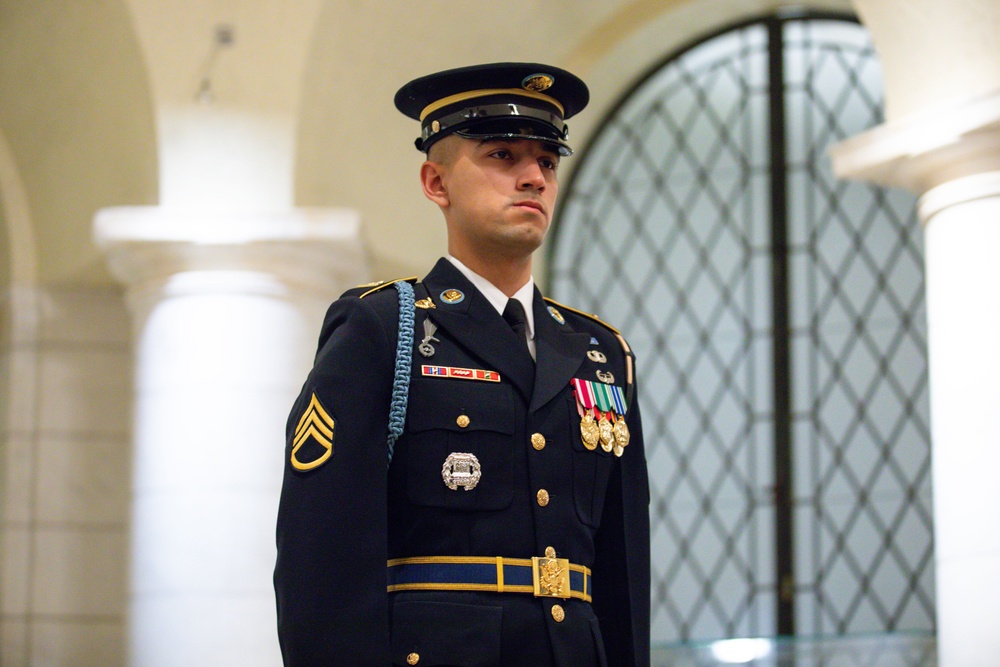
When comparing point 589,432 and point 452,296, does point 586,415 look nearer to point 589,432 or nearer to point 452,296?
point 589,432

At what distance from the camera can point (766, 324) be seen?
5.99 metres

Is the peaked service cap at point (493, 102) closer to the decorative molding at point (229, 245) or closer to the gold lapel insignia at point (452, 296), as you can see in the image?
the gold lapel insignia at point (452, 296)

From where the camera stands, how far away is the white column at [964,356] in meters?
3.80

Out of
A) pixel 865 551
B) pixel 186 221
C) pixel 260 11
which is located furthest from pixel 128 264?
pixel 865 551

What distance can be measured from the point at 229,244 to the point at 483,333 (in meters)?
2.42

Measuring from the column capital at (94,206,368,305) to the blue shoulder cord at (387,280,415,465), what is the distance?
2329mm

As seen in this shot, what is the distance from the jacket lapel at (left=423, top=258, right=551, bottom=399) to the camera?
2.31 m

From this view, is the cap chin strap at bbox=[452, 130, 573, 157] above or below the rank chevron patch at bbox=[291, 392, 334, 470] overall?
above

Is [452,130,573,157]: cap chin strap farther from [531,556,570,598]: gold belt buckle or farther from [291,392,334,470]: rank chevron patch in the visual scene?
[531,556,570,598]: gold belt buckle

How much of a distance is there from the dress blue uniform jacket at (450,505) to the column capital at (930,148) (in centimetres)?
194

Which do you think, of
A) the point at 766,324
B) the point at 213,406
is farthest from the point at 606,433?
the point at 766,324

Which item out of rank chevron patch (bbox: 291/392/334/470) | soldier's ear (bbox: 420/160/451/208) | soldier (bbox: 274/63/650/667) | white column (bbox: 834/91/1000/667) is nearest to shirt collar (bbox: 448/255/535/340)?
soldier (bbox: 274/63/650/667)

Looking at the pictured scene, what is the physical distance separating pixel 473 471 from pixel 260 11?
9.74ft

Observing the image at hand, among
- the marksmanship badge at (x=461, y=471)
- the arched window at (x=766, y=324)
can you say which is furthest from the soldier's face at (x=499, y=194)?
the arched window at (x=766, y=324)
